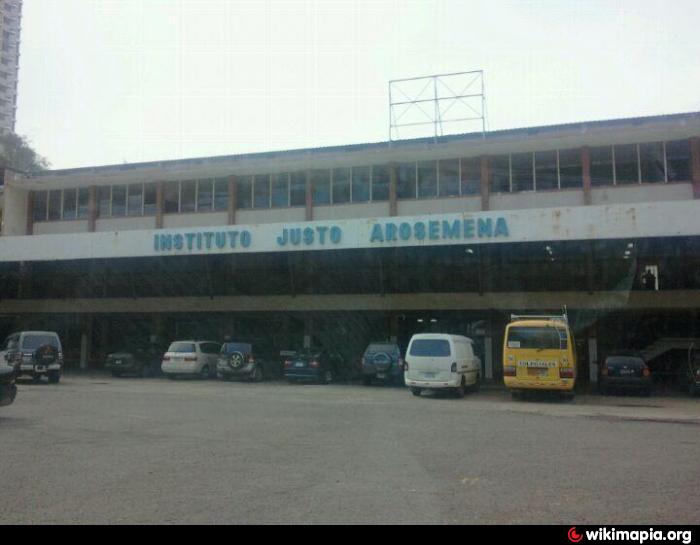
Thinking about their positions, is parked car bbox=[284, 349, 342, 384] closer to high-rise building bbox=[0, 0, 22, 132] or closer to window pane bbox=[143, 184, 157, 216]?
window pane bbox=[143, 184, 157, 216]

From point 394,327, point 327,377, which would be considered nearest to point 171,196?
point 394,327

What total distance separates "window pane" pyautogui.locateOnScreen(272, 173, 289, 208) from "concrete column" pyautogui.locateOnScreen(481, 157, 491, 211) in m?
9.69

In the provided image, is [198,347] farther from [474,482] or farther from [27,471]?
[474,482]

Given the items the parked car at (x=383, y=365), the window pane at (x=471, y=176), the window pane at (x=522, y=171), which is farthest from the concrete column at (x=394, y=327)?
the window pane at (x=522, y=171)

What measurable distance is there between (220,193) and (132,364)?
10.1 m

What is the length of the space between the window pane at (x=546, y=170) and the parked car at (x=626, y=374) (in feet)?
31.6

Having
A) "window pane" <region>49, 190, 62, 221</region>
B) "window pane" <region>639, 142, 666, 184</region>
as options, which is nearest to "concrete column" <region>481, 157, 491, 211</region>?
"window pane" <region>639, 142, 666, 184</region>

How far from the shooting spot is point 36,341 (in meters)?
23.5

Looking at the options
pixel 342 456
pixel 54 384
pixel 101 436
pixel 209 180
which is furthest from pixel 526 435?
pixel 209 180

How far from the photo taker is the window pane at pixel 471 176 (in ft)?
101

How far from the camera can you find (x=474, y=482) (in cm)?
790

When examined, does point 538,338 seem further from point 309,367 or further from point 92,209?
point 92,209

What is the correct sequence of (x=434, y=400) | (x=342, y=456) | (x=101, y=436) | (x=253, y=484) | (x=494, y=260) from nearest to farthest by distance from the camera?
(x=253, y=484), (x=342, y=456), (x=101, y=436), (x=434, y=400), (x=494, y=260)
